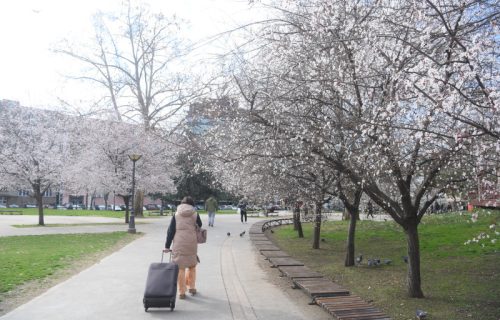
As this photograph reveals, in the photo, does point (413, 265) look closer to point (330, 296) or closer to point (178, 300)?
point (330, 296)

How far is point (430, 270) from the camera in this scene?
10.5 m

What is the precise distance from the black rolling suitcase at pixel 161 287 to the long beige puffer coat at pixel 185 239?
2.87 ft

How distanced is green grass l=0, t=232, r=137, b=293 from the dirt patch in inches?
6.6

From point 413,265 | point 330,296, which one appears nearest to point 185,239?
point 330,296

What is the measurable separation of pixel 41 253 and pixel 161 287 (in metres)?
7.96

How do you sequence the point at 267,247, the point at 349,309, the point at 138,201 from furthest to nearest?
1. the point at 138,201
2. the point at 267,247
3. the point at 349,309

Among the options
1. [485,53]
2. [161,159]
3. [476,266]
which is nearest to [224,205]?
[161,159]

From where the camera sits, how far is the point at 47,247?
48.5 ft

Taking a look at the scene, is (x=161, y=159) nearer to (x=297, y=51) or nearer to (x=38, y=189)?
(x=38, y=189)

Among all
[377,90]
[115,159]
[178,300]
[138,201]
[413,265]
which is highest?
[115,159]

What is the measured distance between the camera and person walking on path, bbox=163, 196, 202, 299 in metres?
7.95

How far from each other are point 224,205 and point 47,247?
65118 mm

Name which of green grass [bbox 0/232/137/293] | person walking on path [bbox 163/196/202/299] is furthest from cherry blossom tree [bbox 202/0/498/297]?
green grass [bbox 0/232/137/293]

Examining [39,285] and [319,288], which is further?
[39,285]
